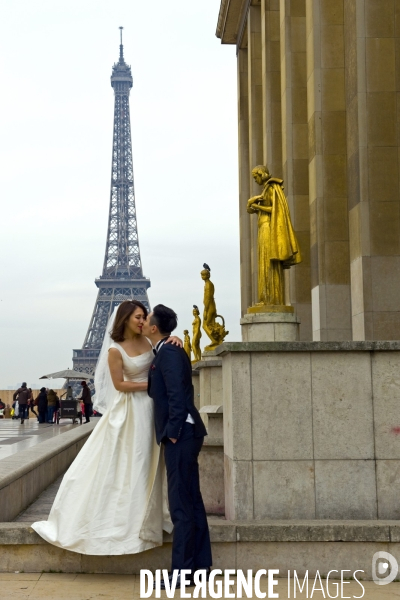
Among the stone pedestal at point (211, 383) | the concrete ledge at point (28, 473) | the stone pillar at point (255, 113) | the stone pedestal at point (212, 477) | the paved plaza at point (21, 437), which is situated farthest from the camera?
the stone pillar at point (255, 113)

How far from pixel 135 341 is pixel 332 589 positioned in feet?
8.18

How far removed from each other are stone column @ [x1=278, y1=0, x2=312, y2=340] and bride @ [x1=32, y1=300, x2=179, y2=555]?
15.8 meters

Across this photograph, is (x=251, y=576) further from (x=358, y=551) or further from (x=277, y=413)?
(x=277, y=413)

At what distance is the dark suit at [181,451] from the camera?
654 cm

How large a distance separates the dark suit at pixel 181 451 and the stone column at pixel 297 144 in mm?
16107

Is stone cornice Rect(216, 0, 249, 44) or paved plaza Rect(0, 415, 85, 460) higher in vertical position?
stone cornice Rect(216, 0, 249, 44)

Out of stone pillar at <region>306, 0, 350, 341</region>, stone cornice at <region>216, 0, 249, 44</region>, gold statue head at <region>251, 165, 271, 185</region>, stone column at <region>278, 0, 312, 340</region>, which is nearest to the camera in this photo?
gold statue head at <region>251, 165, 271, 185</region>

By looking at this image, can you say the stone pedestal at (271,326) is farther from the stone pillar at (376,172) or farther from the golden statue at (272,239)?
the stone pillar at (376,172)

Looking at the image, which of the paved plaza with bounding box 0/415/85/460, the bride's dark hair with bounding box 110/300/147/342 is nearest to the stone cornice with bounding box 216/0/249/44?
the paved plaza with bounding box 0/415/85/460

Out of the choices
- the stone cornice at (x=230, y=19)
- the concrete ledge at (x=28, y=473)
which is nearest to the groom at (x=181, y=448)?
the concrete ledge at (x=28, y=473)

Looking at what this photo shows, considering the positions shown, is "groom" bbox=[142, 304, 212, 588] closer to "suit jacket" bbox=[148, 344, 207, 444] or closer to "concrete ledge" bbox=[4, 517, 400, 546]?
"suit jacket" bbox=[148, 344, 207, 444]

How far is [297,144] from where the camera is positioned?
23.0m

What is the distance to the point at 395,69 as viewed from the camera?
55.2 feet

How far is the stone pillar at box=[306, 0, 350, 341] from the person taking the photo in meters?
19.3
